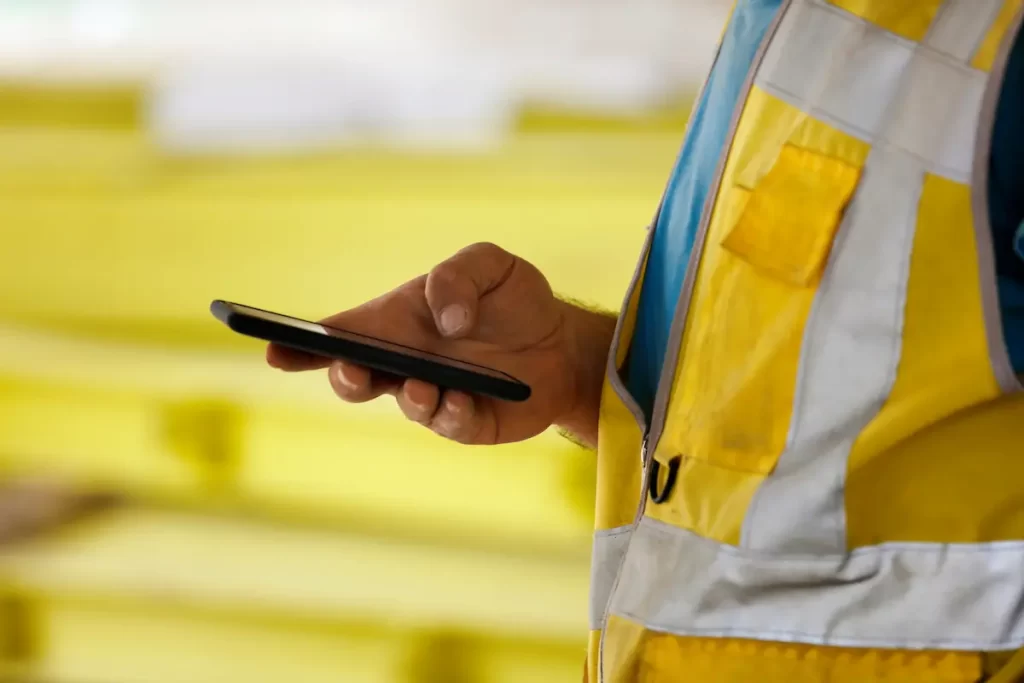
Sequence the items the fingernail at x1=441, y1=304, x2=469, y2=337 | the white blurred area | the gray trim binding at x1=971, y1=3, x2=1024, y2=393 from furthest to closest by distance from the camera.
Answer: the white blurred area → the fingernail at x1=441, y1=304, x2=469, y2=337 → the gray trim binding at x1=971, y1=3, x2=1024, y2=393

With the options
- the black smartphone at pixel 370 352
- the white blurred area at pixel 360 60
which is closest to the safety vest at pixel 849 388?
the black smartphone at pixel 370 352

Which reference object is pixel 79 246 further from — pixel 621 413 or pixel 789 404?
pixel 789 404

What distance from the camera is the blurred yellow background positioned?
1.20 m

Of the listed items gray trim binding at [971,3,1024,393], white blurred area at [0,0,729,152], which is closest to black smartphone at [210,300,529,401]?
gray trim binding at [971,3,1024,393]

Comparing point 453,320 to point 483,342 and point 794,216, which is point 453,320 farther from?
point 794,216

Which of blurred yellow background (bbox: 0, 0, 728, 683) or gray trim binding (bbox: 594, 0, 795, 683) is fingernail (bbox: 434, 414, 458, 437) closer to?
gray trim binding (bbox: 594, 0, 795, 683)

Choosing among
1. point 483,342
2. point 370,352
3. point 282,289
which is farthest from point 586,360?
point 282,289

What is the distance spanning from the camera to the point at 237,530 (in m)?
1.41

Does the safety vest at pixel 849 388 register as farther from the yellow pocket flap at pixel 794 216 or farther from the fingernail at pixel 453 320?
the fingernail at pixel 453 320

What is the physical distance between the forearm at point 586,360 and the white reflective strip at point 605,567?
10 centimetres

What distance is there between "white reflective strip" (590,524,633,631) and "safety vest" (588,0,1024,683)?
51mm

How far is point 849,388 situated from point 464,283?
0.22m

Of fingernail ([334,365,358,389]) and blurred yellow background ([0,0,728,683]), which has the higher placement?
blurred yellow background ([0,0,728,683])

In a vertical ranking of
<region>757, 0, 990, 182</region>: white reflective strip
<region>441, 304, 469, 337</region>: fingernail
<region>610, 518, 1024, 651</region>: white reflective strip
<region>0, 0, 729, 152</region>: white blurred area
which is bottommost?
<region>610, 518, 1024, 651</region>: white reflective strip
